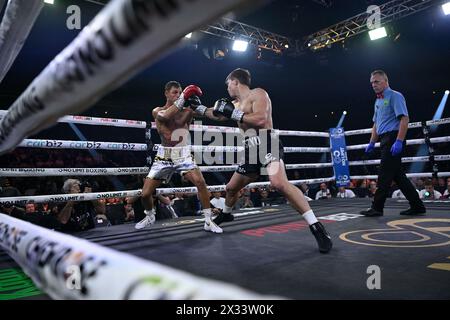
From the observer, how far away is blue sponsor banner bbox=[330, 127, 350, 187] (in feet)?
17.9

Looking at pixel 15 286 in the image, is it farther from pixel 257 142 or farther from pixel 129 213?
pixel 129 213

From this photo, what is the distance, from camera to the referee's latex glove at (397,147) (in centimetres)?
342

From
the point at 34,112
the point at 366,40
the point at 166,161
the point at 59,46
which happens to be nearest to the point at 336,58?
the point at 366,40

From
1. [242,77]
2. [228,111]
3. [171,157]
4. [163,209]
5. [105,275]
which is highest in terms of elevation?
[242,77]

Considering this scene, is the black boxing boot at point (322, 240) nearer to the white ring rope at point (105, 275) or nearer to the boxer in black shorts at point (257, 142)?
the boxer in black shorts at point (257, 142)

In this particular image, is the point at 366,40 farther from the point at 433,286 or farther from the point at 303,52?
the point at 433,286

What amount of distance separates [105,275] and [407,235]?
8.38ft

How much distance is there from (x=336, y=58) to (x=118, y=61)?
12.4 meters

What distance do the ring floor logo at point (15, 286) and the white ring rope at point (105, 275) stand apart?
0.89 meters

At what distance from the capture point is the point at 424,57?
11109 millimetres

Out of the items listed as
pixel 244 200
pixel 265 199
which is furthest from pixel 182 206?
pixel 265 199

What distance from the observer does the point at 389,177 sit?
353 cm

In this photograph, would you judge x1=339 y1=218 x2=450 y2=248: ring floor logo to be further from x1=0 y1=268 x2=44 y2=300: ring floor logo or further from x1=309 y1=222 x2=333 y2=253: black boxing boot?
x1=0 y1=268 x2=44 y2=300: ring floor logo

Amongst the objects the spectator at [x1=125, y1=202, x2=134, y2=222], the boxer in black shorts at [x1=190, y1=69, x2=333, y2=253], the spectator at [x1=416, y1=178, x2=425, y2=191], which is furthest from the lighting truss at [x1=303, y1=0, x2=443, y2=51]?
the spectator at [x1=125, y1=202, x2=134, y2=222]
